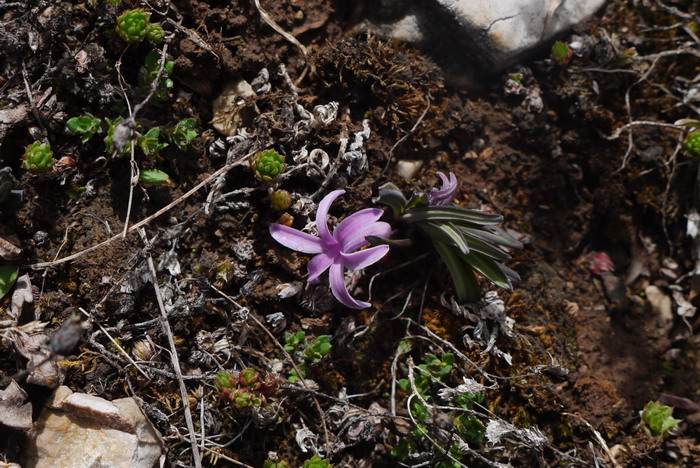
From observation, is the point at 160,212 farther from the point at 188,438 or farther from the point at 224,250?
the point at 188,438

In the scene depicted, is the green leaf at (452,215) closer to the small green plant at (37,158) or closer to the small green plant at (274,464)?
the small green plant at (274,464)

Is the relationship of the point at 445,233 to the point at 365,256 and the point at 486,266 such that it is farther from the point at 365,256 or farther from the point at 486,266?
the point at 365,256

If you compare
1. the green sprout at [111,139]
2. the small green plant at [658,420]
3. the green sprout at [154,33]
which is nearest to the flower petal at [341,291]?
the green sprout at [111,139]

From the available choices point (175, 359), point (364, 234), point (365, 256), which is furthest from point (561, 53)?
point (175, 359)

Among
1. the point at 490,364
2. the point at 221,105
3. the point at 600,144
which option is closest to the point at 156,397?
the point at 221,105

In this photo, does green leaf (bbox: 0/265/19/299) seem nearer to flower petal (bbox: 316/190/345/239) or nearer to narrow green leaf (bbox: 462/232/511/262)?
flower petal (bbox: 316/190/345/239)

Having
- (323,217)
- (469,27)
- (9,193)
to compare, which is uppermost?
(9,193)
